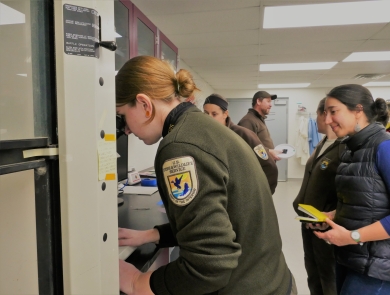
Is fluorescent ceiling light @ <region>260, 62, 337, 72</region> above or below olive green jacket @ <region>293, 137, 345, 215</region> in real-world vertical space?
above

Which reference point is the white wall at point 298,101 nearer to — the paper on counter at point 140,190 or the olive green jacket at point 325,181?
the olive green jacket at point 325,181

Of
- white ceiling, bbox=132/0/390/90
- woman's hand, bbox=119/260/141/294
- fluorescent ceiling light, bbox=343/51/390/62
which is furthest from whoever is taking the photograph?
fluorescent ceiling light, bbox=343/51/390/62

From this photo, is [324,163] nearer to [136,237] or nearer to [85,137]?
[136,237]

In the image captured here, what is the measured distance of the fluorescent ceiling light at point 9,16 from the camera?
498 millimetres

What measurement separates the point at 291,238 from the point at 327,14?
240 cm

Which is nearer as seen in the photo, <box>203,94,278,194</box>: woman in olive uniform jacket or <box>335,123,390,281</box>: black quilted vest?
<box>335,123,390,281</box>: black quilted vest

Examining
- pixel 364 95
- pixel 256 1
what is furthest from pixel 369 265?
pixel 256 1

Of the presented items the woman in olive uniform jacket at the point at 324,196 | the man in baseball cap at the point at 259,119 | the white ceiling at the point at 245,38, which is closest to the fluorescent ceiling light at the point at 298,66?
the white ceiling at the point at 245,38

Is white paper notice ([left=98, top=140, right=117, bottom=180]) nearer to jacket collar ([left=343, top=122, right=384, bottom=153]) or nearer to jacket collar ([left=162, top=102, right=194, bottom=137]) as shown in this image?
jacket collar ([left=162, top=102, right=194, bottom=137])

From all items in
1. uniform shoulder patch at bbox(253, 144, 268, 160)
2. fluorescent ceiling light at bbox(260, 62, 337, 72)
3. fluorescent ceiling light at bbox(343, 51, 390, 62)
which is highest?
fluorescent ceiling light at bbox(343, 51, 390, 62)

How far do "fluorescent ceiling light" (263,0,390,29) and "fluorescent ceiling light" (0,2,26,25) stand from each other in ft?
7.27

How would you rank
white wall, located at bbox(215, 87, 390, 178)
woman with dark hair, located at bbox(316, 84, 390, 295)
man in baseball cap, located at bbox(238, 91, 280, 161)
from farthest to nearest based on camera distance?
white wall, located at bbox(215, 87, 390, 178), man in baseball cap, located at bbox(238, 91, 280, 161), woman with dark hair, located at bbox(316, 84, 390, 295)

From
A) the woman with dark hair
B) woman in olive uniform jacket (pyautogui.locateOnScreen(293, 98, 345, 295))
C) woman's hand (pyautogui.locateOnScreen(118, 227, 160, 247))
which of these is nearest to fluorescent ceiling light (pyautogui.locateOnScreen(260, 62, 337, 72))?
woman in olive uniform jacket (pyautogui.locateOnScreen(293, 98, 345, 295))

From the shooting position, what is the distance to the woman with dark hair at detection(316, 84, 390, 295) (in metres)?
1.22
